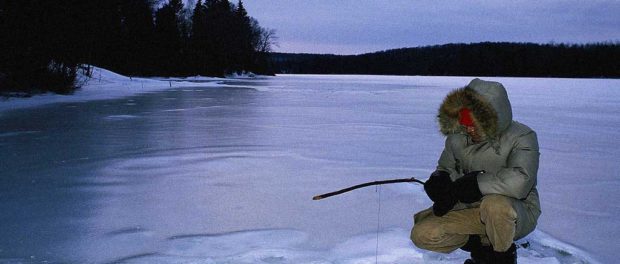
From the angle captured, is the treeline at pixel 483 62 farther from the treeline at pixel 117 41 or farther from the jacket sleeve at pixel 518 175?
the jacket sleeve at pixel 518 175

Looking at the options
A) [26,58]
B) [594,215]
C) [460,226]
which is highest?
[26,58]

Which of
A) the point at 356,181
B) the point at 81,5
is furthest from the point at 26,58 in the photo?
the point at 356,181

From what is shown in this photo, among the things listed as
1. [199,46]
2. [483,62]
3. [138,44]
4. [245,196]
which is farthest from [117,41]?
[483,62]

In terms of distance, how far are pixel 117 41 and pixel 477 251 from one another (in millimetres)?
44485

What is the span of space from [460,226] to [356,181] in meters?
2.36

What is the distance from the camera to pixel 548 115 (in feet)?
41.6

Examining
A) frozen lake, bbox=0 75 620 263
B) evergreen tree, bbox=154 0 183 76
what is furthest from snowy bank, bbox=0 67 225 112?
evergreen tree, bbox=154 0 183 76

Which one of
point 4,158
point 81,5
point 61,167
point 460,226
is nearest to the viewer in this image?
point 460,226

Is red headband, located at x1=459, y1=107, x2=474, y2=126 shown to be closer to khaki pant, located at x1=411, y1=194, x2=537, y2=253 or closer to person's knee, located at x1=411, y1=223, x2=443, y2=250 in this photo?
khaki pant, located at x1=411, y1=194, x2=537, y2=253

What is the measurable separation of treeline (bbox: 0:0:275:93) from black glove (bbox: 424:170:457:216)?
49.7 ft

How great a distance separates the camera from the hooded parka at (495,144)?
2303 millimetres

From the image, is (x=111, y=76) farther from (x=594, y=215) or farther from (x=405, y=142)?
(x=594, y=215)

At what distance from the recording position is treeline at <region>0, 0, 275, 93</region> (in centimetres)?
1523

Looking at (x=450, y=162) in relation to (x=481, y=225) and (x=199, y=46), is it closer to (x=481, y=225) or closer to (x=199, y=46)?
(x=481, y=225)
